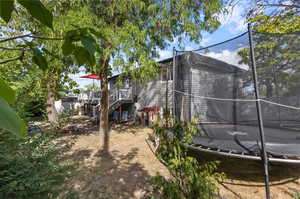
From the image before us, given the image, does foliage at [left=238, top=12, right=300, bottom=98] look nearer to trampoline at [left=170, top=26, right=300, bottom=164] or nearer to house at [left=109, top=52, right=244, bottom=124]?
trampoline at [left=170, top=26, right=300, bottom=164]

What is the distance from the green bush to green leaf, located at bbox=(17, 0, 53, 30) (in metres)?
1.39

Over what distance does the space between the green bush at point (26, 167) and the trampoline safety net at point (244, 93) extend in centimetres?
251

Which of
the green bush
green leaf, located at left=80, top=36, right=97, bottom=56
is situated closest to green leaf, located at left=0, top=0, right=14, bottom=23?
green leaf, located at left=80, top=36, right=97, bottom=56

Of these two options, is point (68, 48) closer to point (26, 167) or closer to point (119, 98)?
point (26, 167)

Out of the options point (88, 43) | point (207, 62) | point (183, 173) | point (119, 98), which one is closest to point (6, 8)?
point (88, 43)

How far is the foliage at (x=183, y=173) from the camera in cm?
160

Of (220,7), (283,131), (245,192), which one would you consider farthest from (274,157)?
(220,7)

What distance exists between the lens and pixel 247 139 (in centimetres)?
290

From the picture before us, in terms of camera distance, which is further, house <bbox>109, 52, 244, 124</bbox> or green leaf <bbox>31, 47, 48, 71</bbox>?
house <bbox>109, 52, 244, 124</bbox>

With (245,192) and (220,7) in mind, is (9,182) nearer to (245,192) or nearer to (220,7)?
(245,192)

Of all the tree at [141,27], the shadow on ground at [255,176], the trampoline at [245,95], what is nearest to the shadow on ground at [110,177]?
the tree at [141,27]

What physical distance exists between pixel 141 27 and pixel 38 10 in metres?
3.42

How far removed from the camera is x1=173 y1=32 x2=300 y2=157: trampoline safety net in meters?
2.79

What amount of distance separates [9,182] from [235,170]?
3463 millimetres
